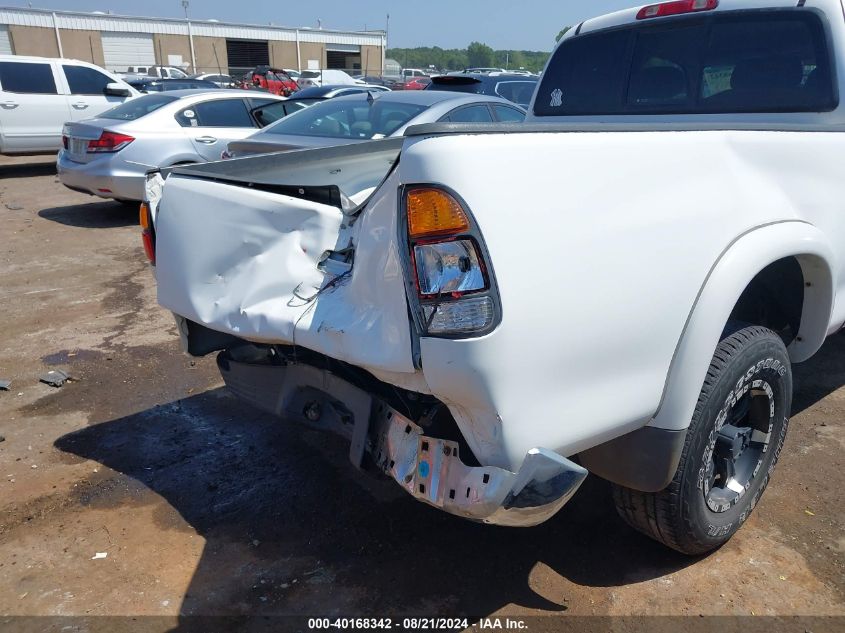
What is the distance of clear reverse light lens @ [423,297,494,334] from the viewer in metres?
1.78

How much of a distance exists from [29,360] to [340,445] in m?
2.52

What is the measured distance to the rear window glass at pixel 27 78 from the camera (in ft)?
39.2

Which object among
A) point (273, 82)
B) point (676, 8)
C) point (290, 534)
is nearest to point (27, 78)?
point (676, 8)

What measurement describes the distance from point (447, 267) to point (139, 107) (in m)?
8.59

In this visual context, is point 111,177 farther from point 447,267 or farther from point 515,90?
point 447,267

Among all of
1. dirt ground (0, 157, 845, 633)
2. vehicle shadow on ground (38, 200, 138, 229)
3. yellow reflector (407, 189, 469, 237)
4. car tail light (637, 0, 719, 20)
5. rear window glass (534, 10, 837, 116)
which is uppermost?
car tail light (637, 0, 719, 20)

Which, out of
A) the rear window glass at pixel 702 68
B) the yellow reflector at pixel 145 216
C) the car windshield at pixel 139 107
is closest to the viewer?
the yellow reflector at pixel 145 216

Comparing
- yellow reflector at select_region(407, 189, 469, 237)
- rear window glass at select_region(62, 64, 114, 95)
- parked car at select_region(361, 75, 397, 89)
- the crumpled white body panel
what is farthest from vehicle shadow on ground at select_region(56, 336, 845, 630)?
parked car at select_region(361, 75, 397, 89)

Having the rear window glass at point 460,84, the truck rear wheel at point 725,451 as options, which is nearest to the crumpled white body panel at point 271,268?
the truck rear wheel at point 725,451

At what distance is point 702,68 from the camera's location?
Result: 3.52m

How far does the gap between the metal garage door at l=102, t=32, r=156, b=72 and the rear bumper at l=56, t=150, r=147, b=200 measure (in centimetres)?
4329

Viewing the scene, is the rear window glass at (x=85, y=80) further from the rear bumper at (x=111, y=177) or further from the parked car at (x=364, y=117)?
the parked car at (x=364, y=117)

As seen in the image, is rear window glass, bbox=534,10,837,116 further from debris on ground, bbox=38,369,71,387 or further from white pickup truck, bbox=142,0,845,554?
debris on ground, bbox=38,369,71,387

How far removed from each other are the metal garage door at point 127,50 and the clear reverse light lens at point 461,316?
51.3 metres
